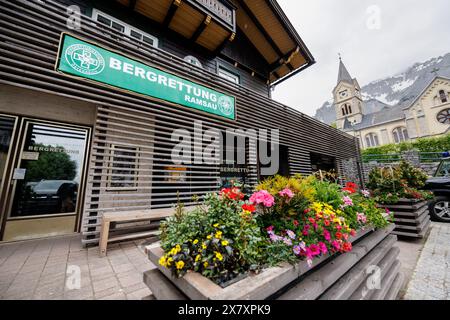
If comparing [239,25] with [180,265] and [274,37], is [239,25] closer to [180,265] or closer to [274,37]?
[274,37]

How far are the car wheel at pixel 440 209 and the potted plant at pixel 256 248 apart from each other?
5833 millimetres

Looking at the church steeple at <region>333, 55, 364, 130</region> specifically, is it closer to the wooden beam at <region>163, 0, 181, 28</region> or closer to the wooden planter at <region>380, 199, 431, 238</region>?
the wooden planter at <region>380, 199, 431, 238</region>

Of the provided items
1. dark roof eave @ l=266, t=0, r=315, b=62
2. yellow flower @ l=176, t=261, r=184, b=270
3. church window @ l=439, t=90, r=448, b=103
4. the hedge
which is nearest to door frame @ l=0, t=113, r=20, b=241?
yellow flower @ l=176, t=261, r=184, b=270

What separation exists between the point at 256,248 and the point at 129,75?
3.40m

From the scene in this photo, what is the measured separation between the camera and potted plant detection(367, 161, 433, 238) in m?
4.16

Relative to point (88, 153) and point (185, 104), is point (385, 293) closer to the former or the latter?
point (185, 104)

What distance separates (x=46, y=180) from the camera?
3975 mm

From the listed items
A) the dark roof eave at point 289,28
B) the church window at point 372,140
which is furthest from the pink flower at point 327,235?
the church window at point 372,140

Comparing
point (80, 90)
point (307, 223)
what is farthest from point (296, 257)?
point (80, 90)

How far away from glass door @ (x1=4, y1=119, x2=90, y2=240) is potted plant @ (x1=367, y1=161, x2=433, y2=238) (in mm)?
7192

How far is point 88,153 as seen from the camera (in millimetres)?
4383

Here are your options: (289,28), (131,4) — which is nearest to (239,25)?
(289,28)

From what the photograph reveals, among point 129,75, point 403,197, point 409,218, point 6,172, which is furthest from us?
point 403,197
